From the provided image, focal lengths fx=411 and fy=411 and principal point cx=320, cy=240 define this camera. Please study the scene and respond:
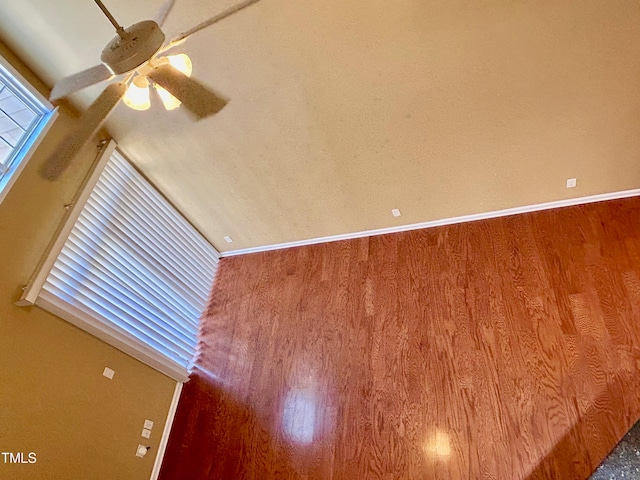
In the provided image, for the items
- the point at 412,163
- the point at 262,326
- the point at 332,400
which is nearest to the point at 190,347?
the point at 262,326

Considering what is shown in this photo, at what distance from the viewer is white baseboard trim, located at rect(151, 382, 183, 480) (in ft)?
10.5

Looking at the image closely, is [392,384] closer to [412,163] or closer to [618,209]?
[412,163]

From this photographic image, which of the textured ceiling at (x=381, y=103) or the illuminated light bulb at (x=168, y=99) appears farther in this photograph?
the textured ceiling at (x=381, y=103)

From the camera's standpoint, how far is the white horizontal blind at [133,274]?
9.37 feet

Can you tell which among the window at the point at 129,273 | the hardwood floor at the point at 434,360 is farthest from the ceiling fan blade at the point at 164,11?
the hardwood floor at the point at 434,360

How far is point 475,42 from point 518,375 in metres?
2.18

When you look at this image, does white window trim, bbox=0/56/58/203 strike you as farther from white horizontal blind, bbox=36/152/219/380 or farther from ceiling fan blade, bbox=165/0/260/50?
ceiling fan blade, bbox=165/0/260/50

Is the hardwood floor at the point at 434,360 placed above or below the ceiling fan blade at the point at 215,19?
below

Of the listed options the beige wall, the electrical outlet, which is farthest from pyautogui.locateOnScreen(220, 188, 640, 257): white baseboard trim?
the electrical outlet

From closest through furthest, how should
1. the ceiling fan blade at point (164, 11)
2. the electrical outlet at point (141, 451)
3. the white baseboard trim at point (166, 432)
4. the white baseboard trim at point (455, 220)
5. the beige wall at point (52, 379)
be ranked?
the ceiling fan blade at point (164, 11)
the beige wall at point (52, 379)
the electrical outlet at point (141, 451)
the white baseboard trim at point (166, 432)
the white baseboard trim at point (455, 220)

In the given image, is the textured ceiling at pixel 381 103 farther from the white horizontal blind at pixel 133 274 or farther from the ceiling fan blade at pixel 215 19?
the ceiling fan blade at pixel 215 19

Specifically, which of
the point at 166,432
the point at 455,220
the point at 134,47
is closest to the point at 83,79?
the point at 134,47

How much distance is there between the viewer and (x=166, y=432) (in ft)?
11.0

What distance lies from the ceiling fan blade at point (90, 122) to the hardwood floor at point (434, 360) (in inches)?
86.7
